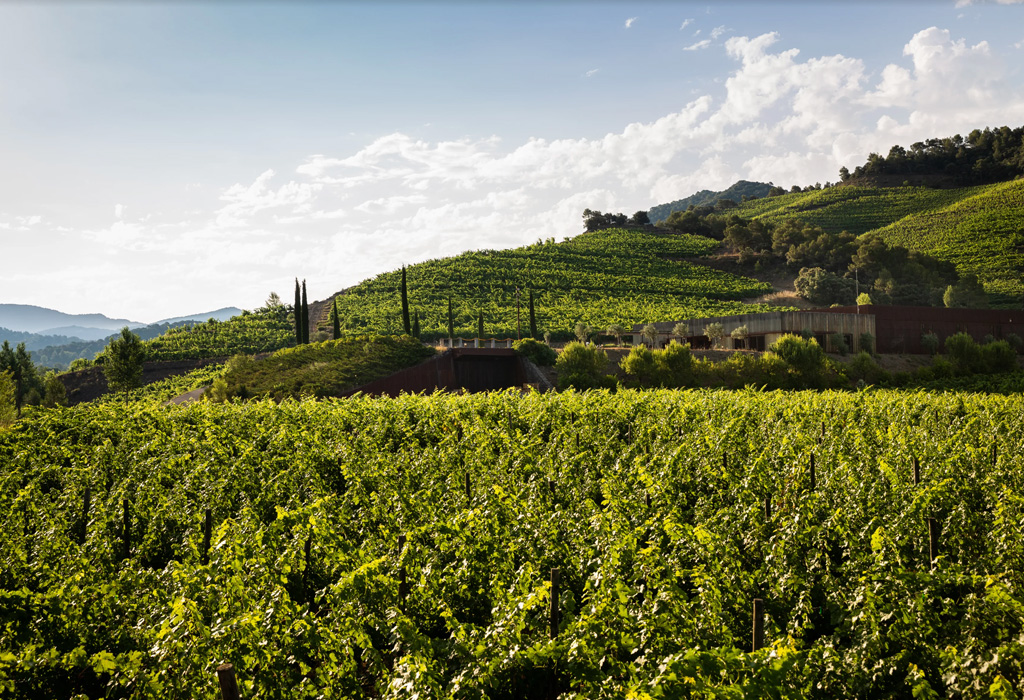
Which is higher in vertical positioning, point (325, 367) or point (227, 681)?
point (325, 367)

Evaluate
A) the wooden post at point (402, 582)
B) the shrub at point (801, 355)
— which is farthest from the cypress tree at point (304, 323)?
the wooden post at point (402, 582)

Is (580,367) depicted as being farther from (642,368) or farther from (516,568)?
(516,568)

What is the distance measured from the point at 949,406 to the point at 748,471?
33.1 ft

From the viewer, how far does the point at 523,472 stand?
10250 millimetres

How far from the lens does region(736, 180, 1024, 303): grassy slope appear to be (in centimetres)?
7556

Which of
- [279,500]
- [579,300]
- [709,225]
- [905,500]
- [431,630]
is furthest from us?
[709,225]

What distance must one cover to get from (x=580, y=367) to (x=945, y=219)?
3295 inches

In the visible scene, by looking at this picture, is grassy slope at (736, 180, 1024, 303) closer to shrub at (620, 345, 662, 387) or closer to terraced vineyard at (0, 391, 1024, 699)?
shrub at (620, 345, 662, 387)

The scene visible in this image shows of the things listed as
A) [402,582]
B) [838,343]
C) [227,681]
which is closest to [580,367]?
[838,343]

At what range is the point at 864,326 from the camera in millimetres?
41438

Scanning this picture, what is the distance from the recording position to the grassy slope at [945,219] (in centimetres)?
7556

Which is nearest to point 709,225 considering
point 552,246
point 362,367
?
point 552,246

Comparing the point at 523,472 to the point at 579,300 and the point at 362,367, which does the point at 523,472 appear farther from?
the point at 579,300

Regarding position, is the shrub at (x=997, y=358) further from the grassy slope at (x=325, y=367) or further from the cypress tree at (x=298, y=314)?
the cypress tree at (x=298, y=314)
